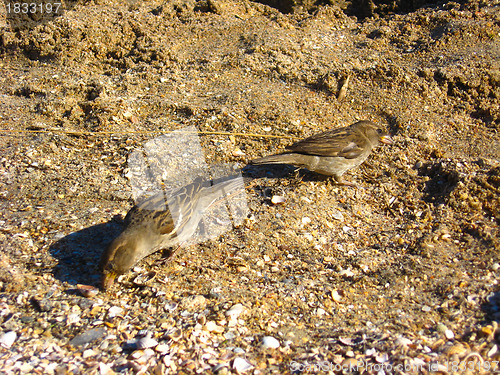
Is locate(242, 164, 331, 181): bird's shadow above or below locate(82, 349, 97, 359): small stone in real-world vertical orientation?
above

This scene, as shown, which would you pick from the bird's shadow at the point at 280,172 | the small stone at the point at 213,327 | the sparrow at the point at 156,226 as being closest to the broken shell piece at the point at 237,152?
the bird's shadow at the point at 280,172

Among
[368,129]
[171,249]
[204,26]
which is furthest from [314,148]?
[204,26]

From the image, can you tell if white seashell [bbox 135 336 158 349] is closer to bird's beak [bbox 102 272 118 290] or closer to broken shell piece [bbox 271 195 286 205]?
bird's beak [bbox 102 272 118 290]

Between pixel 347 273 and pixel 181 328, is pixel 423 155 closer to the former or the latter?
pixel 347 273

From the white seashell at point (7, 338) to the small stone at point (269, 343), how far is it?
1788mm

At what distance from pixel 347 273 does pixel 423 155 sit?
2.46m

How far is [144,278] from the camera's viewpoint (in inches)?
149

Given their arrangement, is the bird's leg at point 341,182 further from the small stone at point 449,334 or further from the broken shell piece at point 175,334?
the broken shell piece at point 175,334

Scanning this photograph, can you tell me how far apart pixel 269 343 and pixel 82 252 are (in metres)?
2.00

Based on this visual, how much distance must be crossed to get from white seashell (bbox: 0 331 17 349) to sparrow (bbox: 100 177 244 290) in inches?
28.1

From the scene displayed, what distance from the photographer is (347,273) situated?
390 cm

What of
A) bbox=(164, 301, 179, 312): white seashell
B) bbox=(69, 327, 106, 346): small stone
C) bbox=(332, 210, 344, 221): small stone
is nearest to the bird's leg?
bbox=(332, 210, 344, 221): small stone

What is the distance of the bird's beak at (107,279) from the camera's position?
3504 millimetres

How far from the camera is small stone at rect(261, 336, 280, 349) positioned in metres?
3.05
